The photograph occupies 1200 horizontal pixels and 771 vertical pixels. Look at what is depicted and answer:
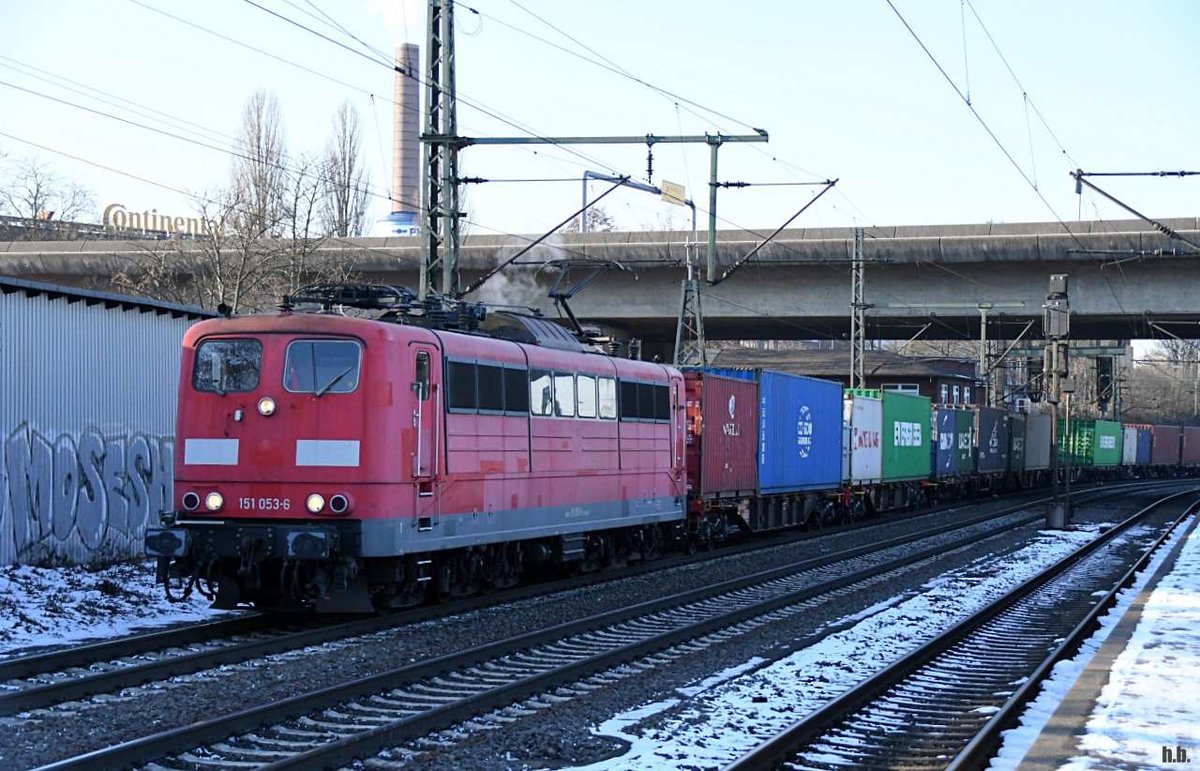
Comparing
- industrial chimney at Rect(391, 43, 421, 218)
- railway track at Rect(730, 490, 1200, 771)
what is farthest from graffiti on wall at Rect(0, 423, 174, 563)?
industrial chimney at Rect(391, 43, 421, 218)

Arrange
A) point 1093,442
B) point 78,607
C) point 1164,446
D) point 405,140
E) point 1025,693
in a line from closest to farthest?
point 1025,693 → point 78,607 → point 1093,442 → point 1164,446 → point 405,140

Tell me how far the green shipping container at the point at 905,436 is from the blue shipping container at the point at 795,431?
4995 millimetres

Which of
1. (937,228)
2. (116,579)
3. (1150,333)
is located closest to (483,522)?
(116,579)

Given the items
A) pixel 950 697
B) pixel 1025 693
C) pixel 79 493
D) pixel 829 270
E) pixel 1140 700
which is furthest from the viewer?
pixel 829 270

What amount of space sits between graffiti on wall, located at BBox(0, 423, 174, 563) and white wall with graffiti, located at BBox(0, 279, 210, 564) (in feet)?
0.04

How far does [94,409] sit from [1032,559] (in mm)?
15032

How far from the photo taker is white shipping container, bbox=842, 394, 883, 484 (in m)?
34.0

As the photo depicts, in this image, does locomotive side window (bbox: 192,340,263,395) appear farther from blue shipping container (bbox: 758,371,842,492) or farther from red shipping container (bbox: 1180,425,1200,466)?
red shipping container (bbox: 1180,425,1200,466)

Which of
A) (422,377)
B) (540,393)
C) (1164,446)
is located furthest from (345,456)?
(1164,446)

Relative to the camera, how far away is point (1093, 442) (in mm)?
65562

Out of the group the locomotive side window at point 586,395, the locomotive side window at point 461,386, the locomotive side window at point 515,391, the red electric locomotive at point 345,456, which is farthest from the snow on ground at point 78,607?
the locomotive side window at point 586,395

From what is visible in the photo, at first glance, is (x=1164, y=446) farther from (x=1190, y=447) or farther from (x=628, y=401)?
(x=628, y=401)

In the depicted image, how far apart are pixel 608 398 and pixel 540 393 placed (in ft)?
7.28

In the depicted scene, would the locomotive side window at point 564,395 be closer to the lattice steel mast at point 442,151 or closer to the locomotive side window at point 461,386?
the locomotive side window at point 461,386
